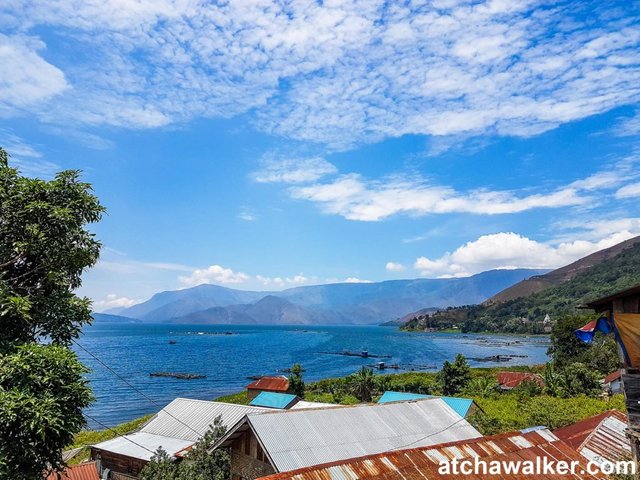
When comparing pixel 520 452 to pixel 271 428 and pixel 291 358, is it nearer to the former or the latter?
pixel 271 428

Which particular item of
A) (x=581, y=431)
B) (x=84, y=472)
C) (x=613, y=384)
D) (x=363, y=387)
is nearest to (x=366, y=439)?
(x=581, y=431)

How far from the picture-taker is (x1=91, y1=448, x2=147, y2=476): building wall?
2286 centimetres

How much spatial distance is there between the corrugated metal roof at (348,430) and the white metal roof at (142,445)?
907cm

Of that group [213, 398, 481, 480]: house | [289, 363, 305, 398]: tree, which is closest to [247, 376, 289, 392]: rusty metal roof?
[289, 363, 305, 398]: tree

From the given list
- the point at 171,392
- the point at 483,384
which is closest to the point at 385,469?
the point at 483,384

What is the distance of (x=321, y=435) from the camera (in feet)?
53.4

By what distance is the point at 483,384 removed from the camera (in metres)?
49.5

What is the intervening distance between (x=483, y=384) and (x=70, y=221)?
48.8 m

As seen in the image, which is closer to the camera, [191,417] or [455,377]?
[191,417]

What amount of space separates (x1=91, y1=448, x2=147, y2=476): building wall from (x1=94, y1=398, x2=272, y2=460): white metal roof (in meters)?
0.35

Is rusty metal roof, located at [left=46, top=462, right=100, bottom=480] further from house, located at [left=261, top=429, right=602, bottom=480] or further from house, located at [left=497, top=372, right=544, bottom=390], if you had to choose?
house, located at [left=497, top=372, right=544, bottom=390]

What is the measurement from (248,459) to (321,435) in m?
2.88

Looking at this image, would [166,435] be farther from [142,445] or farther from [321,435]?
[321,435]

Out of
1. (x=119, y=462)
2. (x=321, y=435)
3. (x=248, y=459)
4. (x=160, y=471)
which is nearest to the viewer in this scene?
(x=160, y=471)
